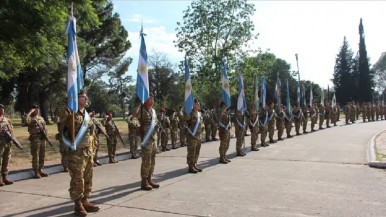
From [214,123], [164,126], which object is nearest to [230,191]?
[164,126]

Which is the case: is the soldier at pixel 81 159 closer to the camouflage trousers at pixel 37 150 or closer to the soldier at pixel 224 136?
the camouflage trousers at pixel 37 150

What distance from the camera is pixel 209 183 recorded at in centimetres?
877

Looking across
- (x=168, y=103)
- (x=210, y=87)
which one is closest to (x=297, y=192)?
(x=210, y=87)

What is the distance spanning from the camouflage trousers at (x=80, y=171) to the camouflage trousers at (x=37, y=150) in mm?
4150

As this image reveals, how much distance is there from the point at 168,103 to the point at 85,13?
168ft

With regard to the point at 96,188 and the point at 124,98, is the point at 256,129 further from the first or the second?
the point at 124,98

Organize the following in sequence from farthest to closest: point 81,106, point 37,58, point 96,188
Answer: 1. point 37,58
2. point 96,188
3. point 81,106

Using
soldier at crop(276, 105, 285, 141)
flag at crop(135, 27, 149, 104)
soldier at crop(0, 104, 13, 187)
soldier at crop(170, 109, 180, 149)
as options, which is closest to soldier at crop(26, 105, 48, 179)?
soldier at crop(0, 104, 13, 187)

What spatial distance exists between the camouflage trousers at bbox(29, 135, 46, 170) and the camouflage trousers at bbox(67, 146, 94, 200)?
13.6ft

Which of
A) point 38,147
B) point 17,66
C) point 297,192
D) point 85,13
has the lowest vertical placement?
point 297,192

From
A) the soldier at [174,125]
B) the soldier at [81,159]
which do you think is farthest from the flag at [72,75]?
the soldier at [174,125]

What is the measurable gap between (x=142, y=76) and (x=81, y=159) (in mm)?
2936


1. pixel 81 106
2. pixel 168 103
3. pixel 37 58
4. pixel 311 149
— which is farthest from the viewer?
pixel 168 103

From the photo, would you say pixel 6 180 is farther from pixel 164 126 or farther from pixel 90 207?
pixel 164 126
